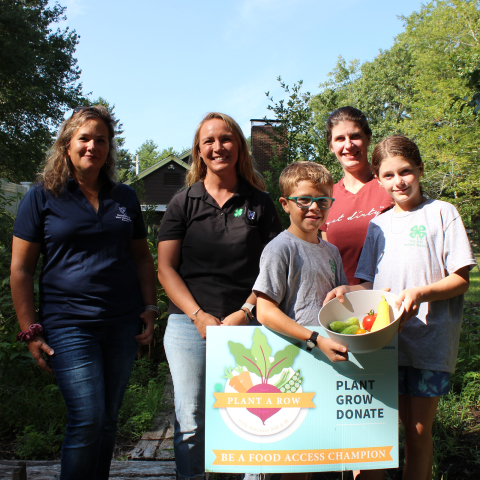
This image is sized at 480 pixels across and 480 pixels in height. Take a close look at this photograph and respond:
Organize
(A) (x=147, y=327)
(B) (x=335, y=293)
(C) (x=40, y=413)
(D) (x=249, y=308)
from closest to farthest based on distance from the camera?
(B) (x=335, y=293), (D) (x=249, y=308), (A) (x=147, y=327), (C) (x=40, y=413)

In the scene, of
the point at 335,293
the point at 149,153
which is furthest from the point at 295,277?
the point at 149,153

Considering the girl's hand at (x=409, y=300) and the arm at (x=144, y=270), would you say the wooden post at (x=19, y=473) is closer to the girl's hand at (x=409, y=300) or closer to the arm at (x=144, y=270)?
the arm at (x=144, y=270)

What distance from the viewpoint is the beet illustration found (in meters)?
1.81

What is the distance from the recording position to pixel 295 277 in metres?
1.91

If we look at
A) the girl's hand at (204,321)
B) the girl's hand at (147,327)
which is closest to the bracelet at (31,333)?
the girl's hand at (147,327)

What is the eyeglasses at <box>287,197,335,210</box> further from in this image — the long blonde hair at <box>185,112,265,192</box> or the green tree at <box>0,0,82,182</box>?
the green tree at <box>0,0,82,182</box>

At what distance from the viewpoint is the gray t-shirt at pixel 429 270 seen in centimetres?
189

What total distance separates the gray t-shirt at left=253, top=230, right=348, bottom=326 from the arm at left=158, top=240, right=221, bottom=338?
33 centimetres

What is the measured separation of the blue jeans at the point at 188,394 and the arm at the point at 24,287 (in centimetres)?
61

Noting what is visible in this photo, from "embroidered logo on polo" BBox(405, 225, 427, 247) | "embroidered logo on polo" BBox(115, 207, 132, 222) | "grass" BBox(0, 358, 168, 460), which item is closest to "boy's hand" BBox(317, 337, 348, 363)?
"embroidered logo on polo" BBox(405, 225, 427, 247)

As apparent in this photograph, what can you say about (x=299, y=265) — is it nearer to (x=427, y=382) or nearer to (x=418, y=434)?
(x=427, y=382)

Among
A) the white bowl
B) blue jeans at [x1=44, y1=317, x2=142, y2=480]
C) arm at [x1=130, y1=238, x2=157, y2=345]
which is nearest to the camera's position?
the white bowl

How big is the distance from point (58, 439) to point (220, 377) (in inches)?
78.5

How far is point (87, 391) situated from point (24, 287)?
1.94 ft
